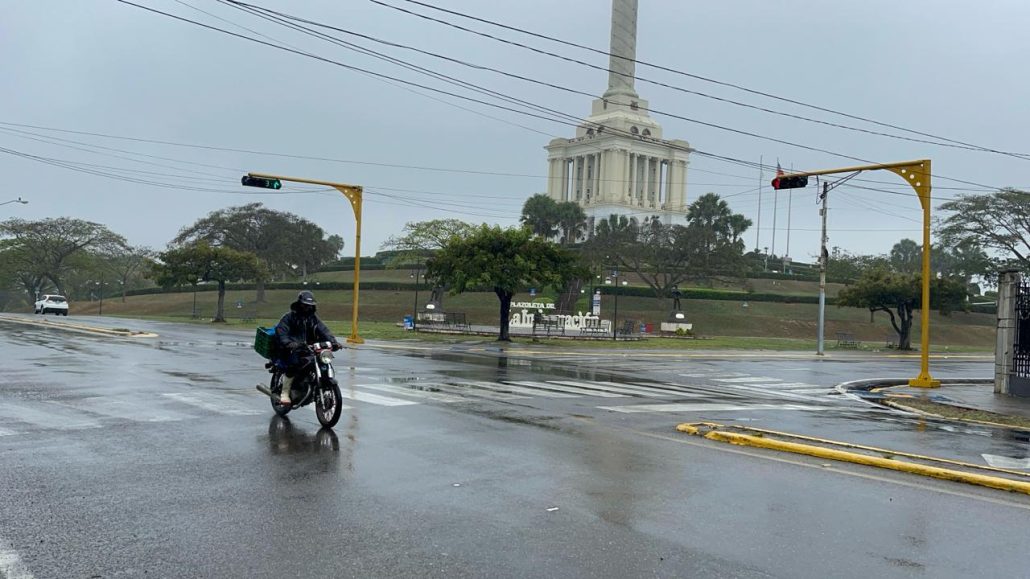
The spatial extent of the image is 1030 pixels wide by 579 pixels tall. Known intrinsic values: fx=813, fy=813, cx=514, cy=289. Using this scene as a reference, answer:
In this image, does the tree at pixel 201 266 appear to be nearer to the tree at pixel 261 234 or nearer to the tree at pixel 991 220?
the tree at pixel 261 234

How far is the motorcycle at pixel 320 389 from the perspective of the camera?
10109mm

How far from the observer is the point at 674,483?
7.52 m

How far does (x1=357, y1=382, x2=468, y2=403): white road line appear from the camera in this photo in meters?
13.5

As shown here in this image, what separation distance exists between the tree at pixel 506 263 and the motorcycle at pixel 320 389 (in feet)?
86.9

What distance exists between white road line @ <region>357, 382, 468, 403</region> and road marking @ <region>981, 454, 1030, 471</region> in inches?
294

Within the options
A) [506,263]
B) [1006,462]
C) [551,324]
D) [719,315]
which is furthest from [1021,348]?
[719,315]

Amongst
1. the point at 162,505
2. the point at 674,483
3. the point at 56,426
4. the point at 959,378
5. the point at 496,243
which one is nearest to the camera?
the point at 162,505

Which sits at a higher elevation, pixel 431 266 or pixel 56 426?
pixel 431 266

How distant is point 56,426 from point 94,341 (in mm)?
19526

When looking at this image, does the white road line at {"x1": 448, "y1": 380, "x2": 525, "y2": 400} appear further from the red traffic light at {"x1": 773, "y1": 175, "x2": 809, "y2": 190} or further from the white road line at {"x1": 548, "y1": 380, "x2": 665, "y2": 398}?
the red traffic light at {"x1": 773, "y1": 175, "x2": 809, "y2": 190}

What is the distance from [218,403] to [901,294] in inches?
1769

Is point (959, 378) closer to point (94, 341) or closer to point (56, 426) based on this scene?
point (56, 426)

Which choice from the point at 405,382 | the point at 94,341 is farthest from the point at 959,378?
the point at 94,341

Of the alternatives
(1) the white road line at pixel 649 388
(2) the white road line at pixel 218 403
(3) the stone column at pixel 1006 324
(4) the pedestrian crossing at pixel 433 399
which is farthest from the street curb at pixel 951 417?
(2) the white road line at pixel 218 403
